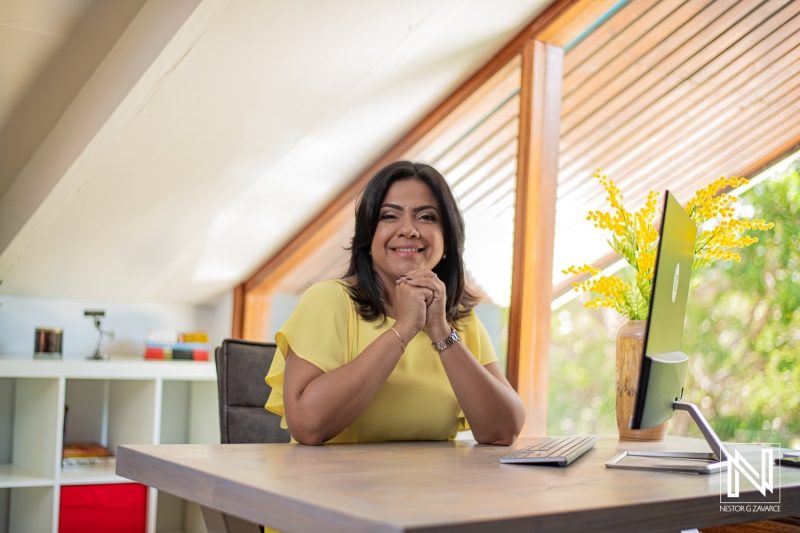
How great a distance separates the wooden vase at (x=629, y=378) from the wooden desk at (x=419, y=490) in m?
0.62

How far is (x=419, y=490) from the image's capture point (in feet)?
3.00

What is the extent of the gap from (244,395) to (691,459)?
1.09 meters

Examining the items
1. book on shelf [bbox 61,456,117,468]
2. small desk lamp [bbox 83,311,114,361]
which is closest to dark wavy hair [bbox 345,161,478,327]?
book on shelf [bbox 61,456,117,468]

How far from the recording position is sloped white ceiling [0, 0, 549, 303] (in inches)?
97.4

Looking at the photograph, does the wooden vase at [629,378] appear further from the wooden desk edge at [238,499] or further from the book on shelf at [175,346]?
the book on shelf at [175,346]

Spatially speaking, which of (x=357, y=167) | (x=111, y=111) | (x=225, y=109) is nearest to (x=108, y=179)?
(x=111, y=111)

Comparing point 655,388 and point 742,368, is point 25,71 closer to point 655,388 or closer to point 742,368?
point 655,388

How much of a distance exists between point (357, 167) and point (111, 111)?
48.0 inches

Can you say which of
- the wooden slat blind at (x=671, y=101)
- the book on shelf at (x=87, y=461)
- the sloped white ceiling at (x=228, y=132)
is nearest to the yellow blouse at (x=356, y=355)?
the sloped white ceiling at (x=228, y=132)

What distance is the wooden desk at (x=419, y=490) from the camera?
78 cm

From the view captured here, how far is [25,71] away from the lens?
270 cm

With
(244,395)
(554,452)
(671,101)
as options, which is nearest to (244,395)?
(244,395)

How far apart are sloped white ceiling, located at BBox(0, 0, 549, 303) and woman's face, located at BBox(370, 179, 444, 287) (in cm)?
87

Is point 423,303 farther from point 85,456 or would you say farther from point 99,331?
point 99,331
